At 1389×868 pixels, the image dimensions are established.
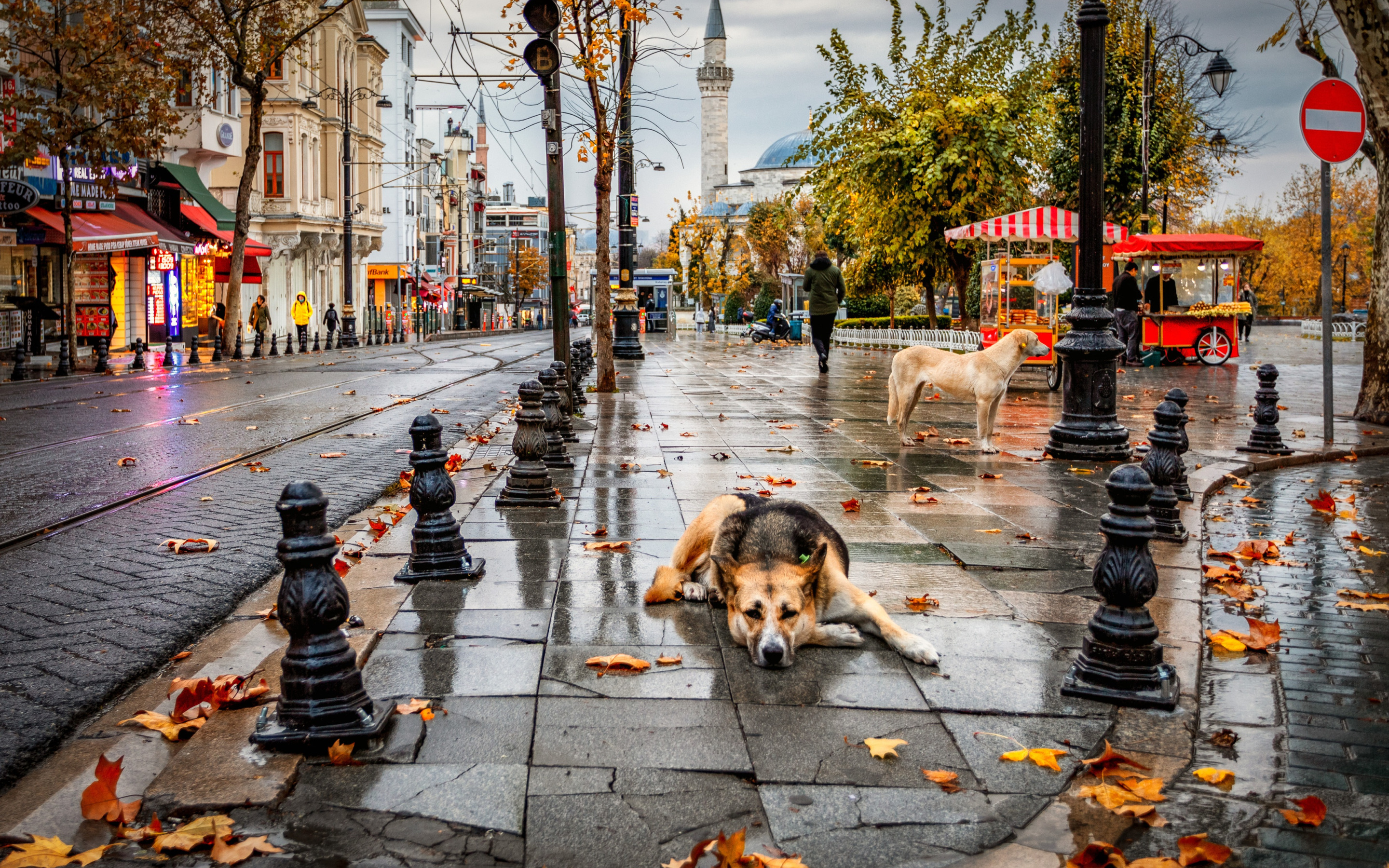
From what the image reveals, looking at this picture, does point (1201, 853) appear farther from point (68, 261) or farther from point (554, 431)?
point (68, 261)

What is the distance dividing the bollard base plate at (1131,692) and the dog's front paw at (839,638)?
0.78 metres

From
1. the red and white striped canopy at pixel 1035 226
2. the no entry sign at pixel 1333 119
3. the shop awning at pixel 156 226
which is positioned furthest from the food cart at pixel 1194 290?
the shop awning at pixel 156 226

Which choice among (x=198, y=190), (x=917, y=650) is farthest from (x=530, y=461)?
(x=198, y=190)

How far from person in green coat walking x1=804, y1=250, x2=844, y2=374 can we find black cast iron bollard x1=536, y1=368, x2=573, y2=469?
12.1 metres

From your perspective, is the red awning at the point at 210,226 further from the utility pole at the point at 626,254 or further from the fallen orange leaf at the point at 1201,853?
the fallen orange leaf at the point at 1201,853

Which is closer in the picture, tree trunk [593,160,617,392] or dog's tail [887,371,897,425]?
dog's tail [887,371,897,425]

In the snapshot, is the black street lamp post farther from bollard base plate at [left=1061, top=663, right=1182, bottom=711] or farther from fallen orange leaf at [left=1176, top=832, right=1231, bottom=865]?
fallen orange leaf at [left=1176, top=832, right=1231, bottom=865]

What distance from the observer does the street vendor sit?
25.8 meters

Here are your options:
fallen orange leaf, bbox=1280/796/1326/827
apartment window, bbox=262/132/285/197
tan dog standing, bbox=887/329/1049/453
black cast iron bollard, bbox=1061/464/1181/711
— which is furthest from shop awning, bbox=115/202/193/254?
fallen orange leaf, bbox=1280/796/1326/827

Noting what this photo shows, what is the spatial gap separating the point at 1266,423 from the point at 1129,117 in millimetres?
27781

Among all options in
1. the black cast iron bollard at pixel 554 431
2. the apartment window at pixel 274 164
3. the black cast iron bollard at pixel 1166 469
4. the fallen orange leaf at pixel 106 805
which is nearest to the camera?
the fallen orange leaf at pixel 106 805

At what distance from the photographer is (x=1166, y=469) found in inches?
258

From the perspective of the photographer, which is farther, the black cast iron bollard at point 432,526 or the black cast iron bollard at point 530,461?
the black cast iron bollard at point 530,461

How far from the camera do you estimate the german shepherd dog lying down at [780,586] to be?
4.21 meters
